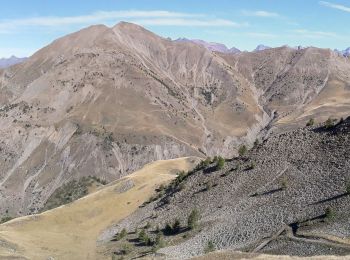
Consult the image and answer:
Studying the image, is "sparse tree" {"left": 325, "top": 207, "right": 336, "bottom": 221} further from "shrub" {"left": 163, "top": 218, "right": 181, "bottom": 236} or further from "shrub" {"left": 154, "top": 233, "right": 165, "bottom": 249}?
"shrub" {"left": 163, "top": 218, "right": 181, "bottom": 236}

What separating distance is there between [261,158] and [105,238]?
32.2 meters

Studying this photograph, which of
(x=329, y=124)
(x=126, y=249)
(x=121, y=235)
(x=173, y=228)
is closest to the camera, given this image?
(x=126, y=249)

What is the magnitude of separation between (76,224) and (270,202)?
4726 centimetres

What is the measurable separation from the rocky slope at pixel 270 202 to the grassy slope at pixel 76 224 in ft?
18.1

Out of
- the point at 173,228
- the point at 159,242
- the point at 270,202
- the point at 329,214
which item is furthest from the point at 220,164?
the point at 329,214

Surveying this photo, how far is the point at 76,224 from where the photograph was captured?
106375 mm

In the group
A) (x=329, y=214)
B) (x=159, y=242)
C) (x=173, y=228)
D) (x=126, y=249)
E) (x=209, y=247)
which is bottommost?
(x=126, y=249)

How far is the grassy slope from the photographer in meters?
87.3

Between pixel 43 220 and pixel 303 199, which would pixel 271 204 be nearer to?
pixel 303 199

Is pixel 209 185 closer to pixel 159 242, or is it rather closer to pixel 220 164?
pixel 220 164

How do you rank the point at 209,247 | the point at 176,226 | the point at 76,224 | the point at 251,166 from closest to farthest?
1. the point at 209,247
2. the point at 176,226
3. the point at 251,166
4. the point at 76,224

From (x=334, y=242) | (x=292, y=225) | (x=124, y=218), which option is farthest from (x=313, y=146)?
(x=124, y=218)

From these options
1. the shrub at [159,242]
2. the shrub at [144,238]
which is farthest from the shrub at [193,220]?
the shrub at [144,238]

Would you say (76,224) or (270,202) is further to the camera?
(76,224)
